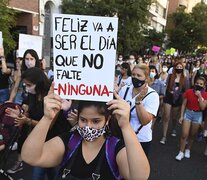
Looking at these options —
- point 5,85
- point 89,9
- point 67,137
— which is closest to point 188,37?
point 89,9

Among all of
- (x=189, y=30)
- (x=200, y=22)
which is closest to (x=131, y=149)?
(x=189, y=30)

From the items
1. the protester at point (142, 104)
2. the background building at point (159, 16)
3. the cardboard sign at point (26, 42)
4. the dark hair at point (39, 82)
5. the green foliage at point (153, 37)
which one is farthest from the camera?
the background building at point (159, 16)

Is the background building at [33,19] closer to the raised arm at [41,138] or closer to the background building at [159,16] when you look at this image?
the raised arm at [41,138]

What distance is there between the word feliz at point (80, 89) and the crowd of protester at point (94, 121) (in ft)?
0.21

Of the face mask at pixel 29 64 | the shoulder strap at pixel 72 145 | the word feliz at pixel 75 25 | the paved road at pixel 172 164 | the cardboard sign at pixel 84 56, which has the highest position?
the word feliz at pixel 75 25

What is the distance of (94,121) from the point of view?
6.80ft

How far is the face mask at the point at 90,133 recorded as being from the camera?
2.04 m

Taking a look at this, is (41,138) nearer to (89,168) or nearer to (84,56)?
(89,168)

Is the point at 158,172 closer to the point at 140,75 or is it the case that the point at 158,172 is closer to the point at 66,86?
the point at 140,75

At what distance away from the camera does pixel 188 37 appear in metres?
40.6

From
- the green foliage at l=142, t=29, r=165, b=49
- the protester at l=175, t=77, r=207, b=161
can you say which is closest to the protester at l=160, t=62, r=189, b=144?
the protester at l=175, t=77, r=207, b=161

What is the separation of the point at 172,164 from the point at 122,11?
46.8 ft

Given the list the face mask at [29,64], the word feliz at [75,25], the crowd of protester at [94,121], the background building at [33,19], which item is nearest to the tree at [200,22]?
the background building at [33,19]

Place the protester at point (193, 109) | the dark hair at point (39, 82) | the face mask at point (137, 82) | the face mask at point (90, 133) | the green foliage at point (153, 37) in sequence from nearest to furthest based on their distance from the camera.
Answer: the face mask at point (90, 133) < the dark hair at point (39, 82) < the face mask at point (137, 82) < the protester at point (193, 109) < the green foliage at point (153, 37)
